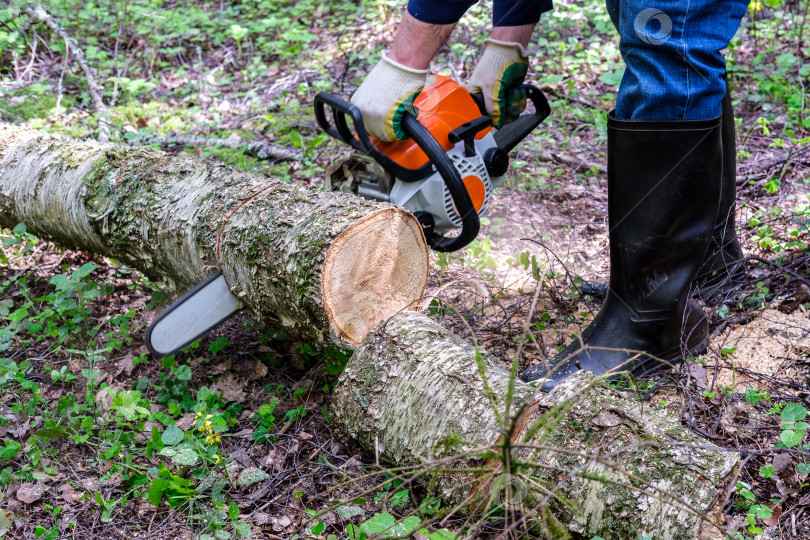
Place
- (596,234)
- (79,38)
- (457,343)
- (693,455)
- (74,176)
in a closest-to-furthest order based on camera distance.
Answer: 1. (693,455)
2. (457,343)
3. (74,176)
4. (596,234)
5. (79,38)

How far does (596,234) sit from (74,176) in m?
2.35

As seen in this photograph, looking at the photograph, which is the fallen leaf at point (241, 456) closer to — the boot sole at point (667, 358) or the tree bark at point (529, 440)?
the tree bark at point (529, 440)

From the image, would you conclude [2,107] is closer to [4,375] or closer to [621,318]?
[4,375]

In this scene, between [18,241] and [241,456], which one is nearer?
[241,456]

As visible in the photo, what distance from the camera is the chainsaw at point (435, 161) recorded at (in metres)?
2.37

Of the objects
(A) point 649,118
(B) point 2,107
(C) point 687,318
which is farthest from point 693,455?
(B) point 2,107

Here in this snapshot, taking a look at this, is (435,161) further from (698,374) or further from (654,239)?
(698,374)

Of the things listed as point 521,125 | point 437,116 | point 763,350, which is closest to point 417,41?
point 437,116

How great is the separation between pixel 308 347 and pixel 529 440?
118 cm

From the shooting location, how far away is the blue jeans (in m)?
1.71

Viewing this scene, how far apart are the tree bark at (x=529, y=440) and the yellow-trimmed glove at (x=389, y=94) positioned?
751 mm

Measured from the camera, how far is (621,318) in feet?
6.75

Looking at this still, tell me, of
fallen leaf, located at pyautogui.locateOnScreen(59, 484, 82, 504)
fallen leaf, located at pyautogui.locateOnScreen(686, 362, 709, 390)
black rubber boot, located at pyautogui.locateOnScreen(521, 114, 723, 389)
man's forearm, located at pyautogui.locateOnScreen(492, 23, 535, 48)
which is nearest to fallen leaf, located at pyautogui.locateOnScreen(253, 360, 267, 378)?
fallen leaf, located at pyautogui.locateOnScreen(59, 484, 82, 504)

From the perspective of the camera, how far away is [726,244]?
2498 mm
